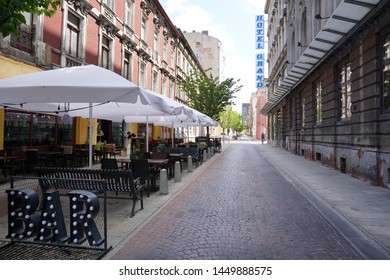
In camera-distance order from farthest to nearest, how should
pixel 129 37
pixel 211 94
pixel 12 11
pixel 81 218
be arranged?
pixel 211 94, pixel 129 37, pixel 12 11, pixel 81 218

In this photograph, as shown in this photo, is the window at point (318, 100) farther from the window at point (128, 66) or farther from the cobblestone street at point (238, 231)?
the window at point (128, 66)

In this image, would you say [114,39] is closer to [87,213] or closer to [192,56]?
[87,213]

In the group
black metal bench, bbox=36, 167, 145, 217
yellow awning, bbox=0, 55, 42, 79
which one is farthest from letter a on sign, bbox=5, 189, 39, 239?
yellow awning, bbox=0, 55, 42, 79

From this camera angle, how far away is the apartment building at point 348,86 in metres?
9.42

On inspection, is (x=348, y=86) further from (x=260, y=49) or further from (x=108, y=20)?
(x=260, y=49)

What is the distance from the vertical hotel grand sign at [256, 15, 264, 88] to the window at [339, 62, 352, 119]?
4472cm

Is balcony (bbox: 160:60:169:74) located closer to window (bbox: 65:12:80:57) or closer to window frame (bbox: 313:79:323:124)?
window (bbox: 65:12:80:57)

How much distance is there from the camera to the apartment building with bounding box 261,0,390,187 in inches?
371

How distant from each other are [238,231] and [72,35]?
1455 centimetres

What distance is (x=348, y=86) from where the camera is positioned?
12.5m

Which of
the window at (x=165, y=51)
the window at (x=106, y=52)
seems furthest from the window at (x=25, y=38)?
the window at (x=165, y=51)

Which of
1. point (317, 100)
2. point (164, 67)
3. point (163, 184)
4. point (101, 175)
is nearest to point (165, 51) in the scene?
point (164, 67)

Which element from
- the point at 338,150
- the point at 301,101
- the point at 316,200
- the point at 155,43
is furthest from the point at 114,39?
the point at 316,200

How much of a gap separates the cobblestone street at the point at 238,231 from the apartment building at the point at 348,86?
12.0 feet
